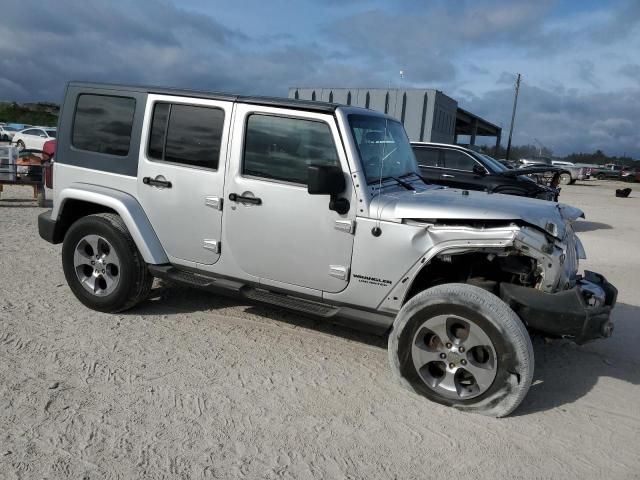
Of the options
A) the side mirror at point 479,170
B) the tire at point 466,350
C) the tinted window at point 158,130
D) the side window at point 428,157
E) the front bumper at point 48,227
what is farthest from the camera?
the side window at point 428,157

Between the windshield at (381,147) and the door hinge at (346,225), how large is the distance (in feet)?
1.14

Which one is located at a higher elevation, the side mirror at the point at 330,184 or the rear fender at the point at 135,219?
the side mirror at the point at 330,184

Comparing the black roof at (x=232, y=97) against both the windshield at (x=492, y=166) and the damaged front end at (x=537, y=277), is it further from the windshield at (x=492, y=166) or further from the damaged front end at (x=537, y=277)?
the windshield at (x=492, y=166)

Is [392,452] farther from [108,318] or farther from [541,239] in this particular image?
[108,318]

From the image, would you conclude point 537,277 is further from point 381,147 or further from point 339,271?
point 381,147

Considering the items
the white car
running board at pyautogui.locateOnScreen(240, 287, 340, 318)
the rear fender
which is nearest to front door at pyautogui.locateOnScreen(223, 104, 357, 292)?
running board at pyautogui.locateOnScreen(240, 287, 340, 318)

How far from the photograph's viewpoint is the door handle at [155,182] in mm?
→ 4488

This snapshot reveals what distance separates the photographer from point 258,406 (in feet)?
11.3

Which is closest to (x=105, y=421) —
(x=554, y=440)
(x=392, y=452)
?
(x=392, y=452)

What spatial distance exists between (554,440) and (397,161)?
96.4 inches

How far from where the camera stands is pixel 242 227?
424 centimetres

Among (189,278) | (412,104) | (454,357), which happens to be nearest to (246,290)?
(189,278)

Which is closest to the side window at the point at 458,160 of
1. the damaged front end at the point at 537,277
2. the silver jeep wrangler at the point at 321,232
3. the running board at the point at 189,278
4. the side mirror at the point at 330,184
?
the silver jeep wrangler at the point at 321,232

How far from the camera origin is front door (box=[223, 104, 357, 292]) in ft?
12.9
